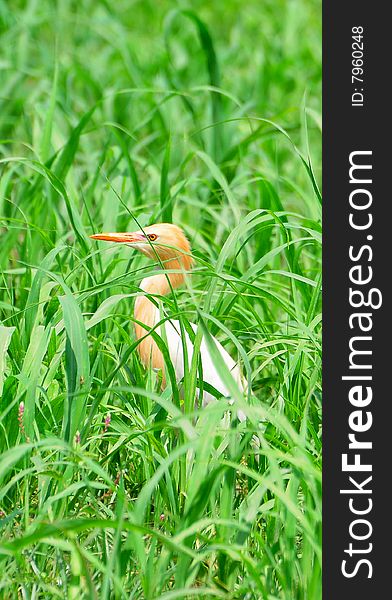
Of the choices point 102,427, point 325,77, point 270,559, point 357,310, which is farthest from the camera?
point 102,427

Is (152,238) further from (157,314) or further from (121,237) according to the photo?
(157,314)

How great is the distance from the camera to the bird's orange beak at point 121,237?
10.4ft

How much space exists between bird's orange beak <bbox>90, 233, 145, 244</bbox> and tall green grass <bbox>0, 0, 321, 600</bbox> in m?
0.05

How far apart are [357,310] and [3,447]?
85 centimetres

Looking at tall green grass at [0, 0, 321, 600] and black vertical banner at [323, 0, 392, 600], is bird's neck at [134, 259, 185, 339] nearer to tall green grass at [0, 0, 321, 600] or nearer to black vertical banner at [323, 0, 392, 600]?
tall green grass at [0, 0, 321, 600]

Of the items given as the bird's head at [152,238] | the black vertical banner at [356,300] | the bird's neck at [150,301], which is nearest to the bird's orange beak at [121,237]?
the bird's head at [152,238]

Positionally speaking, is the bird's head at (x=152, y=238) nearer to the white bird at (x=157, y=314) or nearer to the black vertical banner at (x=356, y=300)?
the white bird at (x=157, y=314)

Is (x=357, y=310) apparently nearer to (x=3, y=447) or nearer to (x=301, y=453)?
(x=301, y=453)

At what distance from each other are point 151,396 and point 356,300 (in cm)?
48

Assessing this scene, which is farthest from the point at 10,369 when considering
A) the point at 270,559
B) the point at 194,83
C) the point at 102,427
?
the point at 194,83

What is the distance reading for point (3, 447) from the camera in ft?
8.36

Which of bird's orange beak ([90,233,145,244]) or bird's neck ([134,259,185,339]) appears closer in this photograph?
bird's orange beak ([90,233,145,244])

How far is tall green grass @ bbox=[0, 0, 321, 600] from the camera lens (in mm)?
2178

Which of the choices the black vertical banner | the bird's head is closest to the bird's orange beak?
the bird's head
